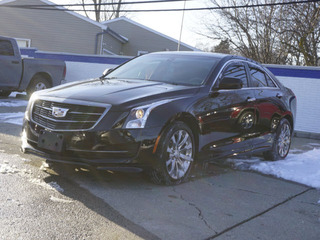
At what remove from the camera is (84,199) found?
3.86 metres

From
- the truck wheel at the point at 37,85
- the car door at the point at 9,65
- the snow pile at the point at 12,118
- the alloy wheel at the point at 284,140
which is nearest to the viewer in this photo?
the alloy wheel at the point at 284,140

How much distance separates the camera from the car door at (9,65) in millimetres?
12281

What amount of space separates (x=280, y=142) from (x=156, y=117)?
3303 millimetres

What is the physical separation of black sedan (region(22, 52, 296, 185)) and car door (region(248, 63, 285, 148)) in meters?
0.03

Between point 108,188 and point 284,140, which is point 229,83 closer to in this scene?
point 108,188

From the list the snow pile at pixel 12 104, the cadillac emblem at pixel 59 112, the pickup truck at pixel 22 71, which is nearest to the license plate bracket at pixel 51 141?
the cadillac emblem at pixel 59 112

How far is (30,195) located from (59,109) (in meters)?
0.98

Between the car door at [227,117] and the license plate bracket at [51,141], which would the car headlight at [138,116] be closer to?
the license plate bracket at [51,141]

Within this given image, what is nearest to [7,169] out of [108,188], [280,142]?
[108,188]

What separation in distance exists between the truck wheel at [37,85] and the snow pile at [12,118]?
3.68m

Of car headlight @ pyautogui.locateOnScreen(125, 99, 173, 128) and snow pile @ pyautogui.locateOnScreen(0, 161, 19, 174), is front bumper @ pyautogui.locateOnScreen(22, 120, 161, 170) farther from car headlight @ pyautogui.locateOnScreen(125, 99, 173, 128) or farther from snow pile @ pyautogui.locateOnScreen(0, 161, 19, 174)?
snow pile @ pyautogui.locateOnScreen(0, 161, 19, 174)

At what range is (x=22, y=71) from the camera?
508 inches

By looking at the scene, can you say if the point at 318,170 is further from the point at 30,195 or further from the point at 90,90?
the point at 30,195

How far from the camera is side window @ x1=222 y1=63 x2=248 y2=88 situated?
223 inches
